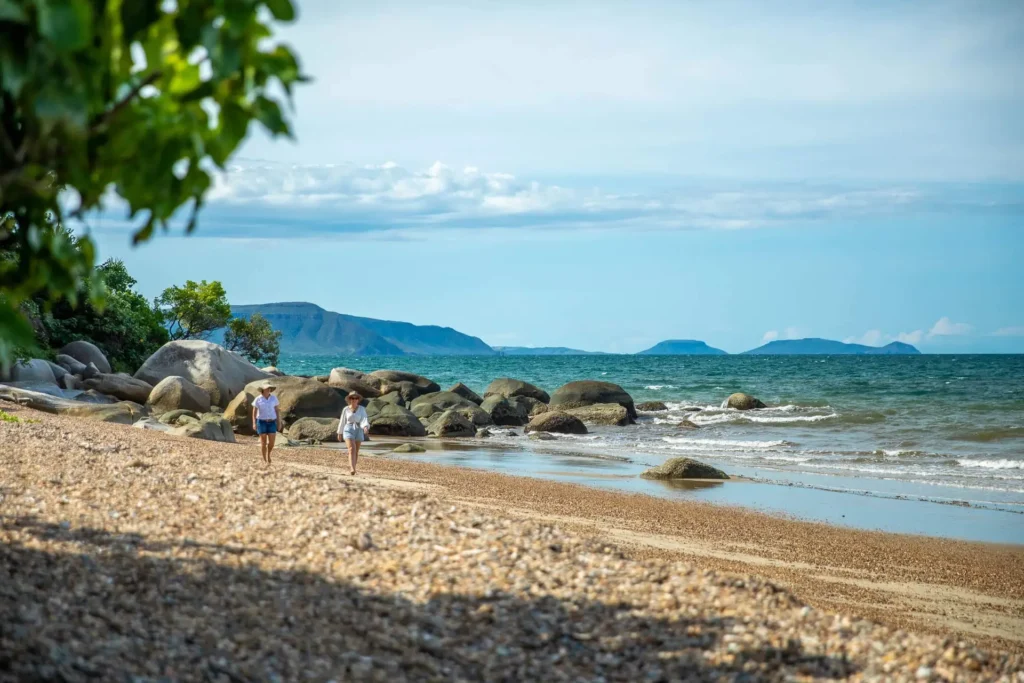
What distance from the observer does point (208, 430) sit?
24.5m

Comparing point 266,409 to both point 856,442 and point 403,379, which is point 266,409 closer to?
point 856,442

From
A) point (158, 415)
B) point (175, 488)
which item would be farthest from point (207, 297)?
point (175, 488)

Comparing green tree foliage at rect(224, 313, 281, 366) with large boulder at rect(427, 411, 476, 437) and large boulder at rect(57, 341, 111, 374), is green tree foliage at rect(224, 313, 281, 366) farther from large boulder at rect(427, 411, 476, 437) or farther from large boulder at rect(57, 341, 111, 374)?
large boulder at rect(427, 411, 476, 437)

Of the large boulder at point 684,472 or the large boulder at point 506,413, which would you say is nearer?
the large boulder at point 684,472

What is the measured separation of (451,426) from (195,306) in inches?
1056

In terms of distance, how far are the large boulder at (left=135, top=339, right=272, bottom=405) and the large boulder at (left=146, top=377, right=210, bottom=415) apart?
199 centimetres

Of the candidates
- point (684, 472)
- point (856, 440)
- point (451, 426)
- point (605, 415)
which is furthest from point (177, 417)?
point (856, 440)

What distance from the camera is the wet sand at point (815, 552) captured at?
11000mm

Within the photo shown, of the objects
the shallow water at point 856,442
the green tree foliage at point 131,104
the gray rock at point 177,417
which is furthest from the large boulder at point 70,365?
the green tree foliage at point 131,104

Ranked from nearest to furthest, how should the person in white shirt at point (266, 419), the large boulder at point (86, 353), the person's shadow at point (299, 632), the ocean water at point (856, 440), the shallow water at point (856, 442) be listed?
the person's shadow at point (299, 632) < the person in white shirt at point (266, 419) < the shallow water at point (856, 442) < the ocean water at point (856, 440) < the large boulder at point (86, 353)

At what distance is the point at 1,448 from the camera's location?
14344 millimetres

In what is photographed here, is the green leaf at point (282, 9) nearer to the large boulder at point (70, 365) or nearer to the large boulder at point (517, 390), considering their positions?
the large boulder at point (70, 365)

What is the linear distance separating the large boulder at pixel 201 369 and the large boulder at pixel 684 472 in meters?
18.7

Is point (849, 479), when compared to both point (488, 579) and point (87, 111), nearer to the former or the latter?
point (488, 579)
